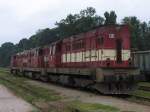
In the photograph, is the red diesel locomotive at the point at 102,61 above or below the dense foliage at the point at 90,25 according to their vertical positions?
below

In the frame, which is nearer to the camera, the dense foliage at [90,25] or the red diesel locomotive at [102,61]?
Answer: the red diesel locomotive at [102,61]

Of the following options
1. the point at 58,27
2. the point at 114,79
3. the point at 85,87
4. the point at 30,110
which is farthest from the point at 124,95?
the point at 58,27

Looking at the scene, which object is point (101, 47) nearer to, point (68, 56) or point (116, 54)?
point (116, 54)

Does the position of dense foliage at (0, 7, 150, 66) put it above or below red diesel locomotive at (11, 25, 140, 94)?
above

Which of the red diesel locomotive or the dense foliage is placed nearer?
the red diesel locomotive

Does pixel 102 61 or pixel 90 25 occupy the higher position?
pixel 90 25

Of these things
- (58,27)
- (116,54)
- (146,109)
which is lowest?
(146,109)

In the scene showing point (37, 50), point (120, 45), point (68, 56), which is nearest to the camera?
point (120, 45)

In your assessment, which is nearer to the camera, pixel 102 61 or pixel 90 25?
pixel 102 61

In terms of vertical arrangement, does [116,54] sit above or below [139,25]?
below

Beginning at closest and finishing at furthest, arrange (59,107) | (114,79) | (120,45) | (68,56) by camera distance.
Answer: (59,107) < (114,79) < (120,45) < (68,56)

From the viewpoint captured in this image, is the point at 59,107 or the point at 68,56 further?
the point at 68,56

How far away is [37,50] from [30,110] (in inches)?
964

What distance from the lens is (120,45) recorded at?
22.6 m
